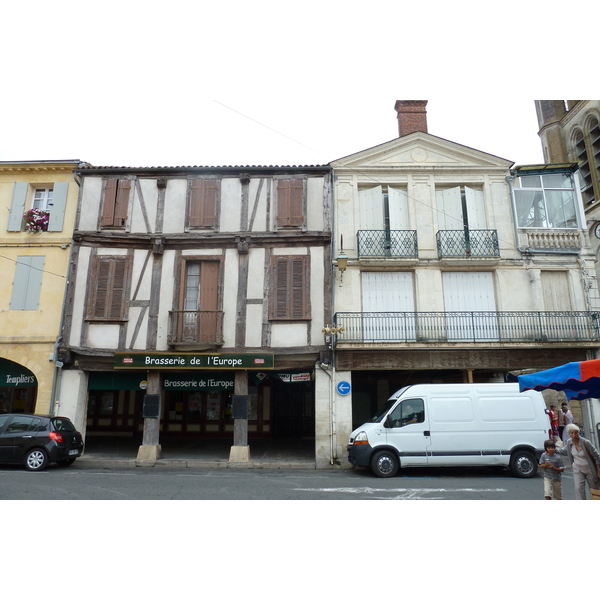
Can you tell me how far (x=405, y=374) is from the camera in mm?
16047

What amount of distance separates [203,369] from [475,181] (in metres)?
10.8

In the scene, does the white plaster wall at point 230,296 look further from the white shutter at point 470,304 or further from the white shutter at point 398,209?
the white shutter at point 470,304

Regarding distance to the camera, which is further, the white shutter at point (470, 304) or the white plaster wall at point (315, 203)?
the white plaster wall at point (315, 203)

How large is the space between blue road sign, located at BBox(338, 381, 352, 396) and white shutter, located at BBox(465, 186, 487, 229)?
658cm

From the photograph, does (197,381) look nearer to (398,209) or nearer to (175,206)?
(175,206)

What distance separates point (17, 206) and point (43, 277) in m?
2.72

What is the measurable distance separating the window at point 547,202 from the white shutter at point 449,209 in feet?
6.36

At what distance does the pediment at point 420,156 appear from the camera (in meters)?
15.0

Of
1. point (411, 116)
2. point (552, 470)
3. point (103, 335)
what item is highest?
point (411, 116)

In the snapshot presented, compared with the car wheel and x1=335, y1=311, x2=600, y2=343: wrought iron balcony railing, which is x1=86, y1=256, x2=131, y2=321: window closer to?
the car wheel

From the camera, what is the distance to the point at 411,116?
52.9 feet

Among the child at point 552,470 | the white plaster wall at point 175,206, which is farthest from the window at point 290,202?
the child at point 552,470

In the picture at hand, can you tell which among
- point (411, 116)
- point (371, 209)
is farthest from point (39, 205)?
point (411, 116)

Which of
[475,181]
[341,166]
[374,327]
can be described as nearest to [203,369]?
[374,327]
